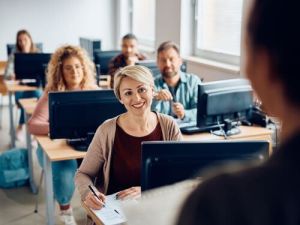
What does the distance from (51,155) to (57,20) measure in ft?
16.3

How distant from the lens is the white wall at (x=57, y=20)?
23.4ft

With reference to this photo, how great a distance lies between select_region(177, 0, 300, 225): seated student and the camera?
0.43m

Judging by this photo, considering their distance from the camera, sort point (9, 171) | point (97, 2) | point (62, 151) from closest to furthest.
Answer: point (62, 151), point (9, 171), point (97, 2)

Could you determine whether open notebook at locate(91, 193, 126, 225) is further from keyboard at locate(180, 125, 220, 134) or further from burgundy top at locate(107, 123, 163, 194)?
keyboard at locate(180, 125, 220, 134)

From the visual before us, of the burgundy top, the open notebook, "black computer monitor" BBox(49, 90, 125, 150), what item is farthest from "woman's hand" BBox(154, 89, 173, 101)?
the open notebook

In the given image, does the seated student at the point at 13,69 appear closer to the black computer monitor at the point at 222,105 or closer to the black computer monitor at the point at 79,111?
the black computer monitor at the point at 79,111

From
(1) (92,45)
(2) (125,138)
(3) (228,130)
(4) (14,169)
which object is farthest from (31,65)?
(2) (125,138)

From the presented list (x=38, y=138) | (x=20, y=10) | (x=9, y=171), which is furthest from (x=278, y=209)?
(x=20, y=10)

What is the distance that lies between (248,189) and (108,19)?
748cm

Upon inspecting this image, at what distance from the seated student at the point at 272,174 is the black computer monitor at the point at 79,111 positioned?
2352mm

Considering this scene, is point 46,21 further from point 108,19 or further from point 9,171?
point 9,171

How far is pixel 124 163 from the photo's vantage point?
2.29m

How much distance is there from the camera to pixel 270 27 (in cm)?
43

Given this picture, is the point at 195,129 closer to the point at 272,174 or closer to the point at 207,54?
the point at 207,54
